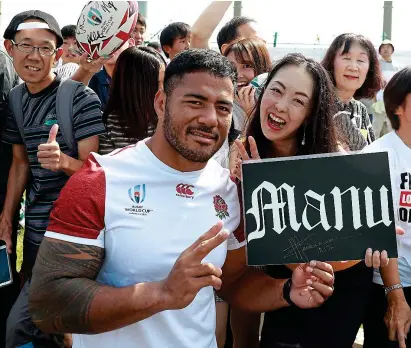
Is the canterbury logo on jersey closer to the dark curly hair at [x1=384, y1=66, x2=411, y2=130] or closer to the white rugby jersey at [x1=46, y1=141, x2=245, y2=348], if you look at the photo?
the white rugby jersey at [x1=46, y1=141, x2=245, y2=348]

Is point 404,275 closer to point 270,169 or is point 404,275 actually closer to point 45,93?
point 270,169

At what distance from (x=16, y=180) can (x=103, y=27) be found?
1.17 m

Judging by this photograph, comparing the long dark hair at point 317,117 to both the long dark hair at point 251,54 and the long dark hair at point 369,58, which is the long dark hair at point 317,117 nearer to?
the long dark hair at point 251,54

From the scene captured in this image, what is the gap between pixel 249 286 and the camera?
8.12 feet

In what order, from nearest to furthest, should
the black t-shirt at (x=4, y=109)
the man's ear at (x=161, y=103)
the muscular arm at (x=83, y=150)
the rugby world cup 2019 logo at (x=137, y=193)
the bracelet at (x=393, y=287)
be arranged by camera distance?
the rugby world cup 2019 logo at (x=137, y=193), the man's ear at (x=161, y=103), the bracelet at (x=393, y=287), the muscular arm at (x=83, y=150), the black t-shirt at (x=4, y=109)

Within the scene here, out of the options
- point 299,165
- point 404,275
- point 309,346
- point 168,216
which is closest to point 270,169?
point 299,165

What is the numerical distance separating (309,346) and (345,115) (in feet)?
5.24

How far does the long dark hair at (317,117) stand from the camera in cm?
281

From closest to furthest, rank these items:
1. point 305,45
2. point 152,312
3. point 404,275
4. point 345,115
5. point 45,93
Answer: point 152,312
point 404,275
point 45,93
point 345,115
point 305,45

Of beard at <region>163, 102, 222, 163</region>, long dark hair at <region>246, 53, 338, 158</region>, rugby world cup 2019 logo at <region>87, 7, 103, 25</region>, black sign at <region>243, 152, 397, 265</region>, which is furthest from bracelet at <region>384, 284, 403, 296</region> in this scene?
rugby world cup 2019 logo at <region>87, 7, 103, 25</region>

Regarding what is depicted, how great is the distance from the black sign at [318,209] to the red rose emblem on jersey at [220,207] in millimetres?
110

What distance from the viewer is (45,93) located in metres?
3.45

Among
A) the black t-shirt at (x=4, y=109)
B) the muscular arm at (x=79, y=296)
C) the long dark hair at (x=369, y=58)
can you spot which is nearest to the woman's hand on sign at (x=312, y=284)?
the muscular arm at (x=79, y=296)

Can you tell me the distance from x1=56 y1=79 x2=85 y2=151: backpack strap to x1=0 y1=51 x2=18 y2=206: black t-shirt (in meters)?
0.42
